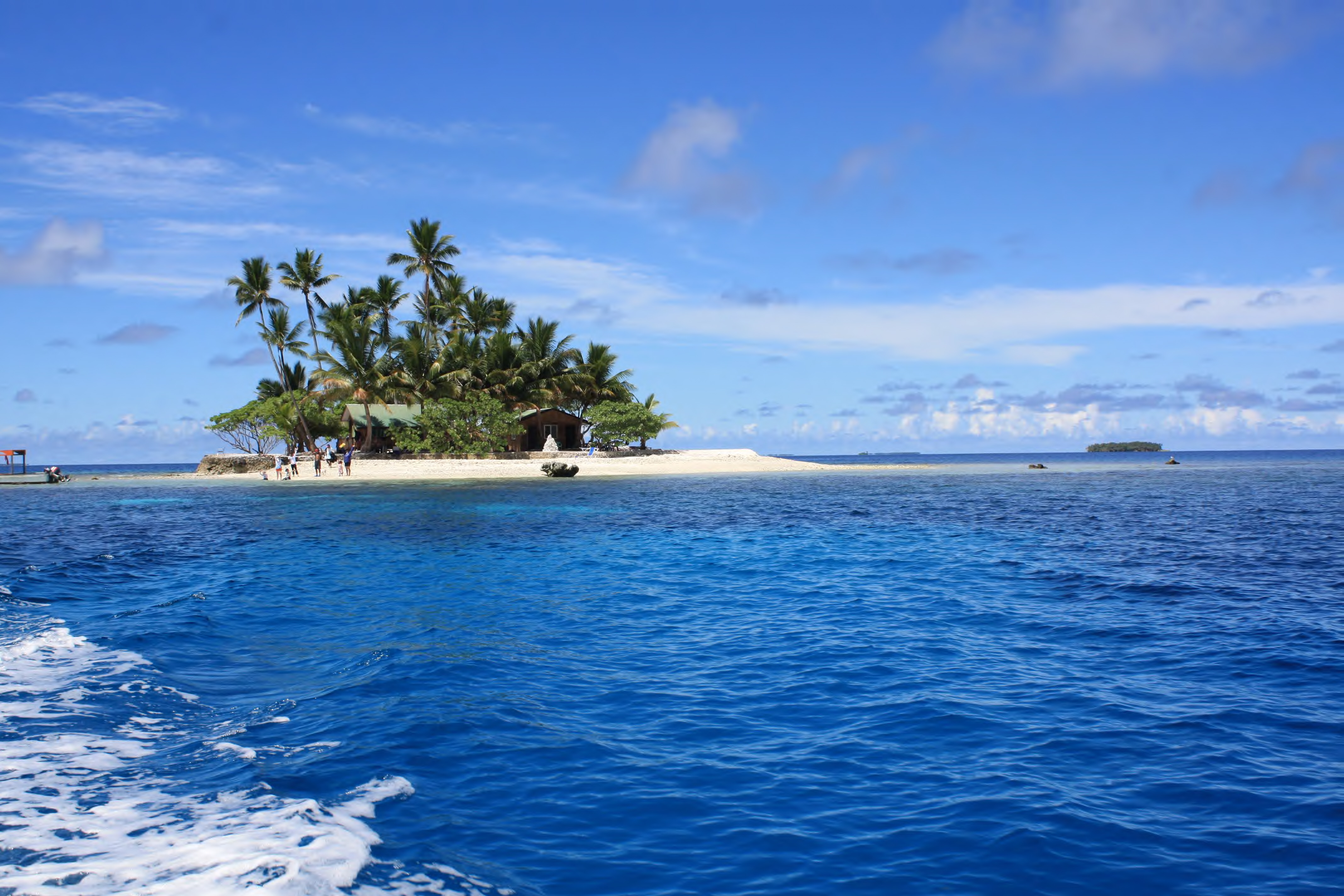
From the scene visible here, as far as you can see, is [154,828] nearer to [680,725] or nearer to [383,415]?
[680,725]

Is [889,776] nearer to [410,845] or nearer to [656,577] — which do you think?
[410,845]

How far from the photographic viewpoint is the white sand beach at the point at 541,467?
52781 millimetres

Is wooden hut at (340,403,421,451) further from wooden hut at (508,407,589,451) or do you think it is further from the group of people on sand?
wooden hut at (508,407,589,451)

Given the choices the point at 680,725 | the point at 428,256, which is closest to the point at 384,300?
the point at 428,256

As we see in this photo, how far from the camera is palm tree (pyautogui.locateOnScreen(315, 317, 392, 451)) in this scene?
53.7 meters

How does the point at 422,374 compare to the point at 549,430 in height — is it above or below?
above

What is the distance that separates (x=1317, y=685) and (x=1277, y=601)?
4.97 metres

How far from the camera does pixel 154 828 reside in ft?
17.5

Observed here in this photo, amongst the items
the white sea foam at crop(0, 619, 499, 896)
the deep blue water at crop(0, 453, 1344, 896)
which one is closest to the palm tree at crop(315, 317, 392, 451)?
the deep blue water at crop(0, 453, 1344, 896)

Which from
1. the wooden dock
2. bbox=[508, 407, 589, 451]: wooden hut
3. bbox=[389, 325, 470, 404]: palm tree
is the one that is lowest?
the wooden dock

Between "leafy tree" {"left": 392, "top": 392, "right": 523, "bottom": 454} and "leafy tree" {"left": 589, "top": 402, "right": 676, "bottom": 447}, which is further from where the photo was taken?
"leafy tree" {"left": 589, "top": 402, "right": 676, "bottom": 447}

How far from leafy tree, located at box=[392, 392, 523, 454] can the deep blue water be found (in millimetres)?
37480

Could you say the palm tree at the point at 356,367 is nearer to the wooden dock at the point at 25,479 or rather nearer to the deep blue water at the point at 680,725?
the wooden dock at the point at 25,479

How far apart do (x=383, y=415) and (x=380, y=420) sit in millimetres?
616
